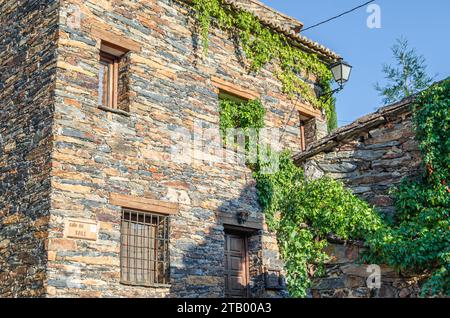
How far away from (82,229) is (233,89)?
14.0 ft

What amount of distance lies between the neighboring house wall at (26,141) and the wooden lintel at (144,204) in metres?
1.05

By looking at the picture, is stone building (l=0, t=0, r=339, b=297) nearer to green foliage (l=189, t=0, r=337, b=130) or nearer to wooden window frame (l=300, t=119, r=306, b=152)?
green foliage (l=189, t=0, r=337, b=130)

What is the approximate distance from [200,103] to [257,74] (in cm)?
186

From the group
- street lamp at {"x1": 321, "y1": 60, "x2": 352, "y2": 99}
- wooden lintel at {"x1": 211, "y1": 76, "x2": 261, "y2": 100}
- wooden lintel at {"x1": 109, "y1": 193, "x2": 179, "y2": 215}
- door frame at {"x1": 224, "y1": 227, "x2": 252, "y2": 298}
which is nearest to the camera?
wooden lintel at {"x1": 109, "y1": 193, "x2": 179, "y2": 215}

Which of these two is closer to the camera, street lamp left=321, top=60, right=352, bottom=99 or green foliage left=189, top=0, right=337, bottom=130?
green foliage left=189, top=0, right=337, bottom=130

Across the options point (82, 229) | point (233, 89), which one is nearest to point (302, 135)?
point (233, 89)

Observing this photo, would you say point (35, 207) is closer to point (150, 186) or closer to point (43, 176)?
point (43, 176)

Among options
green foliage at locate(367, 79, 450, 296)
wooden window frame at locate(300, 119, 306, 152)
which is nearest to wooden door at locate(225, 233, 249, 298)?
wooden window frame at locate(300, 119, 306, 152)

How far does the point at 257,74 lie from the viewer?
11688 mm

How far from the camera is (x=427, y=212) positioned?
5.97m

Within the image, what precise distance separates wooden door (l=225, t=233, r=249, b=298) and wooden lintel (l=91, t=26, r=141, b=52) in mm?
3638

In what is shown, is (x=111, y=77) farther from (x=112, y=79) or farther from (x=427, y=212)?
(x=427, y=212)

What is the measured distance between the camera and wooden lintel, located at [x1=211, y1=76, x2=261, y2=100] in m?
10.8
